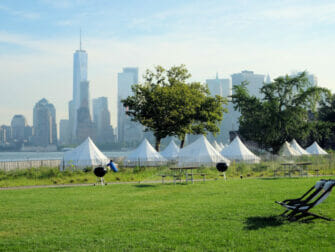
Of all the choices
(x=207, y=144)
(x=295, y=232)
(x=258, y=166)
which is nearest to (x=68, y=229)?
(x=295, y=232)

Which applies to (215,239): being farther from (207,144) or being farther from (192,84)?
(192,84)

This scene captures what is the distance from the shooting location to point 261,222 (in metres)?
9.84

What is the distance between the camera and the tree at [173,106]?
162 ft

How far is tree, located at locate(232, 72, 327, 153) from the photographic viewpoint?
180 feet

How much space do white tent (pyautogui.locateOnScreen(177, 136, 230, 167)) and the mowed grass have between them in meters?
20.5

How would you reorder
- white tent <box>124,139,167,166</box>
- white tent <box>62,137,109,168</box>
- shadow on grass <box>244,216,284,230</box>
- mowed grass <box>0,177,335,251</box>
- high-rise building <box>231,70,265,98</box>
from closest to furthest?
mowed grass <box>0,177,335,251</box> → shadow on grass <box>244,216,284,230</box> → white tent <box>62,137,109,168</box> → white tent <box>124,139,167,166</box> → high-rise building <box>231,70,265,98</box>

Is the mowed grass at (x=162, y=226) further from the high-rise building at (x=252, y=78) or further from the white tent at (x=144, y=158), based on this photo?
the high-rise building at (x=252, y=78)

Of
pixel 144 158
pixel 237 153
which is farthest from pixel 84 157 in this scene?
pixel 237 153

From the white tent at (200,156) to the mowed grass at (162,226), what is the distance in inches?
807

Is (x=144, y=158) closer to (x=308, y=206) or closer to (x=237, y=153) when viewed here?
(x=237, y=153)

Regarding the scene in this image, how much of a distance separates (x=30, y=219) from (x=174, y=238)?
4.91 metres

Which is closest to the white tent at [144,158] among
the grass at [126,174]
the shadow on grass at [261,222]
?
the grass at [126,174]

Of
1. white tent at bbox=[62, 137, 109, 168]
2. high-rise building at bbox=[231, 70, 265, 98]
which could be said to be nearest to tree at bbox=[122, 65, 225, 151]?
white tent at bbox=[62, 137, 109, 168]

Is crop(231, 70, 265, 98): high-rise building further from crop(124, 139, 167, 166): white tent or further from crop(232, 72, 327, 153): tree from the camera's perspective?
crop(124, 139, 167, 166): white tent
